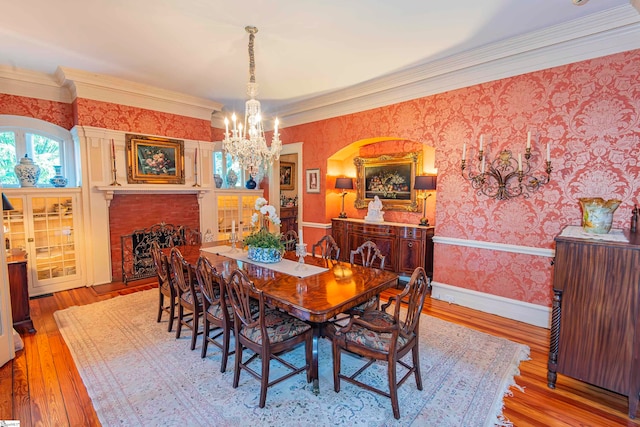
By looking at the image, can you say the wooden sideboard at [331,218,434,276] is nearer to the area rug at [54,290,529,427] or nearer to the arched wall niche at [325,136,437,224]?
the arched wall niche at [325,136,437,224]

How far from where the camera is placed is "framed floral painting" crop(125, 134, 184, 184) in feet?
15.1

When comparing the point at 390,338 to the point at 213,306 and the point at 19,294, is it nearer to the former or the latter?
the point at 213,306

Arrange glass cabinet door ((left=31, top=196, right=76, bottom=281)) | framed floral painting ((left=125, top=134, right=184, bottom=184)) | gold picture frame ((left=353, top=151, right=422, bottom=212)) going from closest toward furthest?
glass cabinet door ((left=31, top=196, right=76, bottom=281)) → framed floral painting ((left=125, top=134, right=184, bottom=184)) → gold picture frame ((left=353, top=151, right=422, bottom=212))

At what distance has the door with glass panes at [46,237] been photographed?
12.9 ft

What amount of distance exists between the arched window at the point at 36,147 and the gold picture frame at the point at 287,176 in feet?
12.9

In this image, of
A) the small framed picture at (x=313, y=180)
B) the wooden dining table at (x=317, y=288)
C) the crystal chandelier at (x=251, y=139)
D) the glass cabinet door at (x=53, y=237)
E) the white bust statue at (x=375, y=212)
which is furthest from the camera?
the small framed picture at (x=313, y=180)

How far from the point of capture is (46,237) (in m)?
4.14

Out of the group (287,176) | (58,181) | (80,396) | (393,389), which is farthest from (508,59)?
(58,181)

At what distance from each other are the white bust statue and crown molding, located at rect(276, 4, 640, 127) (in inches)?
58.4

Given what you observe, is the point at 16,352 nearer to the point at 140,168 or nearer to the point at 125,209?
the point at 125,209

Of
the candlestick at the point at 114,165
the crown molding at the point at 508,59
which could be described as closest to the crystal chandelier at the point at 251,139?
the crown molding at the point at 508,59

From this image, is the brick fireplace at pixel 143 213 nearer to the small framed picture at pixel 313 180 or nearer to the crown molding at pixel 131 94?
the crown molding at pixel 131 94

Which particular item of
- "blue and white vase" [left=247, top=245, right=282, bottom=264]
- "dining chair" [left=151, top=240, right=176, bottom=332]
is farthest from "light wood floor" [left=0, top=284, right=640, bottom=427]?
"blue and white vase" [left=247, top=245, right=282, bottom=264]

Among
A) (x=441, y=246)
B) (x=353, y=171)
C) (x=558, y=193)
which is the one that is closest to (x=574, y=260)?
(x=558, y=193)
